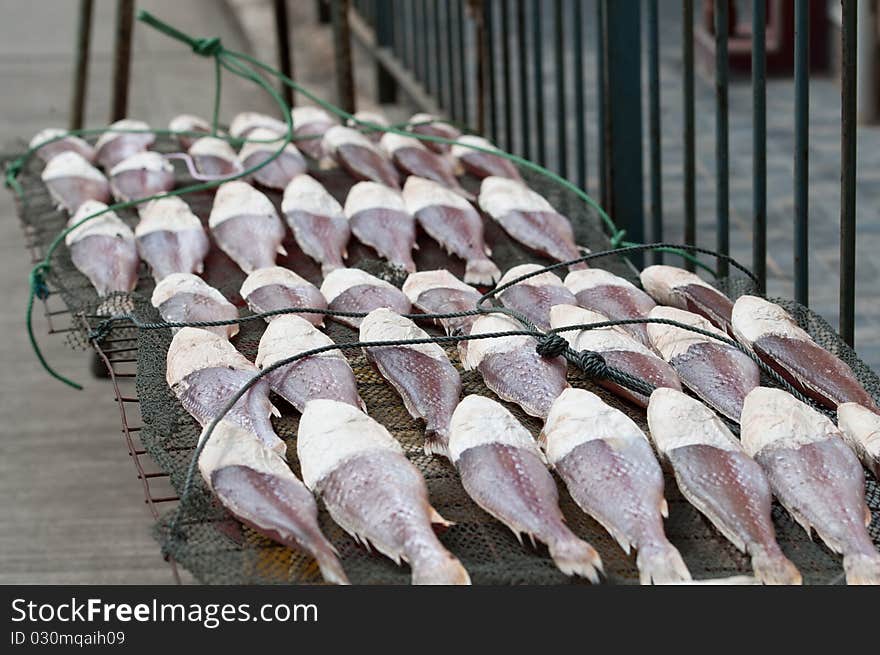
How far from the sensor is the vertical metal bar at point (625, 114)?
14.2ft

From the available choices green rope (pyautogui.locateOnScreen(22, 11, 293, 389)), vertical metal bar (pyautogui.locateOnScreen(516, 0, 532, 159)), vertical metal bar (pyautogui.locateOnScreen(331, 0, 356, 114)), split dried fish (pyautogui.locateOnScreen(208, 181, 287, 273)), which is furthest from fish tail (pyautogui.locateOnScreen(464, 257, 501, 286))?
vertical metal bar (pyautogui.locateOnScreen(331, 0, 356, 114))

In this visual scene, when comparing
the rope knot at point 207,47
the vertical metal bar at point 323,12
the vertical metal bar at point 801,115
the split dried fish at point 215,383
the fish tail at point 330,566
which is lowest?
the fish tail at point 330,566

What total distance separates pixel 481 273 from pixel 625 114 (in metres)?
1.29

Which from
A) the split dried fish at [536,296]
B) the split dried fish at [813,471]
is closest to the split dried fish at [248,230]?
the split dried fish at [536,296]

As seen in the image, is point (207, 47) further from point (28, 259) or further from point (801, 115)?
point (801, 115)

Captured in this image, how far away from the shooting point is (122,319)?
124 inches

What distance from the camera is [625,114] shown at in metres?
4.43

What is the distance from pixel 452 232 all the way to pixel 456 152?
2.86 ft

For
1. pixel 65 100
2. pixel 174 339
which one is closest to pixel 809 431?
pixel 174 339

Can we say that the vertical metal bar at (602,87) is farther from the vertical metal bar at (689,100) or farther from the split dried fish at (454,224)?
the split dried fish at (454,224)

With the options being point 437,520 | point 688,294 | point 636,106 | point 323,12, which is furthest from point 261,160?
point 323,12

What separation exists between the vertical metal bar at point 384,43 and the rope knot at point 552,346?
16.7ft

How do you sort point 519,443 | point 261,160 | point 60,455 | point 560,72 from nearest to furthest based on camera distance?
point 519,443 → point 261,160 → point 560,72 → point 60,455

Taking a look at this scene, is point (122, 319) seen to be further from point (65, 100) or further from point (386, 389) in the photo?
point (65, 100)
